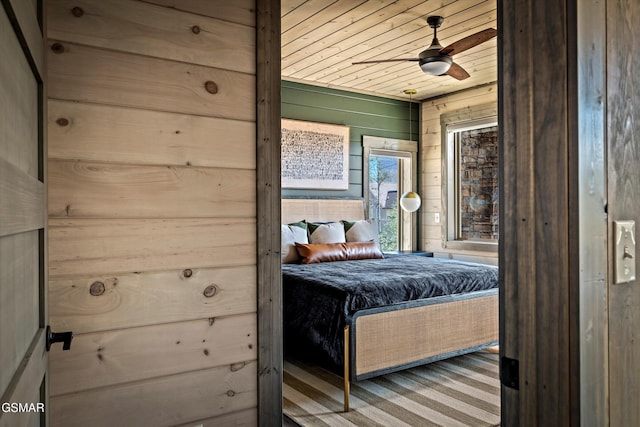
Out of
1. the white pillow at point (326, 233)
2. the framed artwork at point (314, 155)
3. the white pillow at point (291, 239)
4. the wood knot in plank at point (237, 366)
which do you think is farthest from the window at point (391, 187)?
the wood knot in plank at point (237, 366)

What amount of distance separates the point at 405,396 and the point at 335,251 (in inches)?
67.4

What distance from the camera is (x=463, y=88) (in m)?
5.77

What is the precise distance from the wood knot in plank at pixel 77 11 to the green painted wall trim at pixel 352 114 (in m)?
3.73

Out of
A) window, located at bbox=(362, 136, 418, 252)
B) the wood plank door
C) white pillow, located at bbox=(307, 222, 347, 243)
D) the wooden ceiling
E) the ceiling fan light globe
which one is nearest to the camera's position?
the wood plank door

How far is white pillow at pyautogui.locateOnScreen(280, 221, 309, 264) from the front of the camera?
4602 millimetres

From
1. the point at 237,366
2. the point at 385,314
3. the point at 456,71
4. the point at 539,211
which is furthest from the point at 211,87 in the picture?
the point at 456,71

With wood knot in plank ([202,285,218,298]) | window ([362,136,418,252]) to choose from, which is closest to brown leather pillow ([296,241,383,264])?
window ([362,136,418,252])

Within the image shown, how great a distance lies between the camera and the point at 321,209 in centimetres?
550

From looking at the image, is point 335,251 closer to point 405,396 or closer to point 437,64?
point 405,396

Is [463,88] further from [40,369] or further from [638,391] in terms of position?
[40,369]

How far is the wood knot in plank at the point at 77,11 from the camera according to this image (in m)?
1.63

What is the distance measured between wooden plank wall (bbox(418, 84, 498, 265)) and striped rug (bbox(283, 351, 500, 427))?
238 cm

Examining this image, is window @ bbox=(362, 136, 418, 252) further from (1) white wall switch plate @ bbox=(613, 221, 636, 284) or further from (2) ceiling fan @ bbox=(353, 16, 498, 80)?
(1) white wall switch plate @ bbox=(613, 221, 636, 284)

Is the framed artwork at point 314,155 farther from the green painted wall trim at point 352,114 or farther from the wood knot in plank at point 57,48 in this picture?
the wood knot in plank at point 57,48
